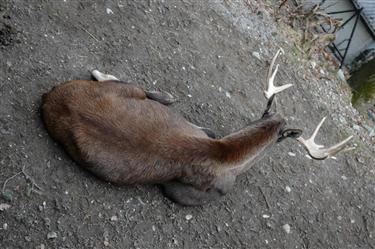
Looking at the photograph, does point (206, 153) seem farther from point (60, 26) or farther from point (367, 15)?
point (367, 15)

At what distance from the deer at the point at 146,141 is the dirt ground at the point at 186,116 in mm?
261

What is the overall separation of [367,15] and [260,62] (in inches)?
216

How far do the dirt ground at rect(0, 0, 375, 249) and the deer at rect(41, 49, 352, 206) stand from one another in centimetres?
26

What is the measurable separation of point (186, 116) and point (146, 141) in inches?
61.0

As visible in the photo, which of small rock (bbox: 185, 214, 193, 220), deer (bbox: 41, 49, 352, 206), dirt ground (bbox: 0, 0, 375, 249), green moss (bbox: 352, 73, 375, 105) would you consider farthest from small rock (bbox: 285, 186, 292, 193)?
green moss (bbox: 352, 73, 375, 105)

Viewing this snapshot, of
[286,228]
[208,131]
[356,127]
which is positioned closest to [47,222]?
[208,131]

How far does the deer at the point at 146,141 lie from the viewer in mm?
5328

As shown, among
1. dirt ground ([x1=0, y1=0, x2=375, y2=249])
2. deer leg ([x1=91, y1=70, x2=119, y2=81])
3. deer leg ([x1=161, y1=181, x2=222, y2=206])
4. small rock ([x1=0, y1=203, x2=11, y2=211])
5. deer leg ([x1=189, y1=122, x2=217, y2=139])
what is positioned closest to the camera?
small rock ([x1=0, y1=203, x2=11, y2=211])

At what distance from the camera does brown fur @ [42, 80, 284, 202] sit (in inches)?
209

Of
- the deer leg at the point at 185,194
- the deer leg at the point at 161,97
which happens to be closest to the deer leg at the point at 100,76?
the deer leg at the point at 161,97

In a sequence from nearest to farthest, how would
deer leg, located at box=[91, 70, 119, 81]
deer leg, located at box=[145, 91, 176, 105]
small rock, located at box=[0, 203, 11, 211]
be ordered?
small rock, located at box=[0, 203, 11, 211] < deer leg, located at box=[91, 70, 119, 81] < deer leg, located at box=[145, 91, 176, 105]

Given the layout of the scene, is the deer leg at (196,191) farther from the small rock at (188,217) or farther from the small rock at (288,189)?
the small rock at (288,189)

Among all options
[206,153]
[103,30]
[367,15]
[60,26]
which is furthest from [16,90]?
[367,15]

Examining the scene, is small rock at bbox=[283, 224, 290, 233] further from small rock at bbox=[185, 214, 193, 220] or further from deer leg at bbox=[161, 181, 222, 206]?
small rock at bbox=[185, 214, 193, 220]
